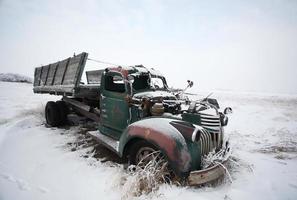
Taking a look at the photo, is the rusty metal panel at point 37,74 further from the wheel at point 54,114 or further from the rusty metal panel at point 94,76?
the wheel at point 54,114

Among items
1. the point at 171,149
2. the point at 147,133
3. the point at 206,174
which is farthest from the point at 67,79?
the point at 206,174

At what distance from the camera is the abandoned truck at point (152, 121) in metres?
2.56

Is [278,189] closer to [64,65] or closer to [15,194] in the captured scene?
[15,194]

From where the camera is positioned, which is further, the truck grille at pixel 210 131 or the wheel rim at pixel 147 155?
the truck grille at pixel 210 131

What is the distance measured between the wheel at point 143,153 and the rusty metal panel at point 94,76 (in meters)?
5.12

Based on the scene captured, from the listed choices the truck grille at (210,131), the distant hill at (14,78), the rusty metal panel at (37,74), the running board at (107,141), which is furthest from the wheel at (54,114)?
the distant hill at (14,78)

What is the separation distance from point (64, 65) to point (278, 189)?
606cm

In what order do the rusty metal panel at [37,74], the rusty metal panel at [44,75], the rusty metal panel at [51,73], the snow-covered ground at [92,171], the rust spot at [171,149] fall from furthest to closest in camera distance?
1. the rusty metal panel at [37,74]
2. the rusty metal panel at [44,75]
3. the rusty metal panel at [51,73]
4. the snow-covered ground at [92,171]
5. the rust spot at [171,149]

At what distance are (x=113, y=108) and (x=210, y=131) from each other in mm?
2175

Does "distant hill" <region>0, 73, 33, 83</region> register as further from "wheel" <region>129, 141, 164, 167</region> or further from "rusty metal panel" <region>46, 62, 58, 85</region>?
"wheel" <region>129, 141, 164, 167</region>

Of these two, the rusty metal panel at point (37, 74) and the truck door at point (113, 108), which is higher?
the rusty metal panel at point (37, 74)

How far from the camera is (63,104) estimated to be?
6.71 metres

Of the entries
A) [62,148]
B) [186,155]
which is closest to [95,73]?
[62,148]

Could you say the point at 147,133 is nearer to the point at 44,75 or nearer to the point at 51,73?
the point at 51,73
